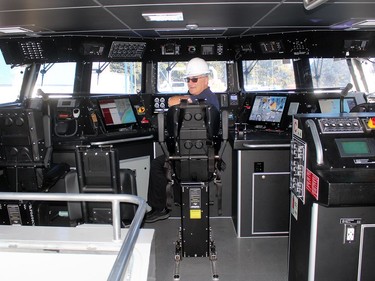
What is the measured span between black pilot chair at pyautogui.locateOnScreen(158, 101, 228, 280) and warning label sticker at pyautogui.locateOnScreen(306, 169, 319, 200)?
859 millimetres

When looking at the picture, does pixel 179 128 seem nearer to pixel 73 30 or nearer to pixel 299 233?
pixel 299 233

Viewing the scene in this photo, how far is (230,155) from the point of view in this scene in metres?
4.14

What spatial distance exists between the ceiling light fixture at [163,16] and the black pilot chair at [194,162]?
77 cm

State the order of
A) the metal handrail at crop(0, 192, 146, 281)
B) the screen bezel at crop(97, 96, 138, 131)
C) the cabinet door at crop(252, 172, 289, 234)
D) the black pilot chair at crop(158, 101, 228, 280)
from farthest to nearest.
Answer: the screen bezel at crop(97, 96, 138, 131) → the cabinet door at crop(252, 172, 289, 234) → the black pilot chair at crop(158, 101, 228, 280) → the metal handrail at crop(0, 192, 146, 281)

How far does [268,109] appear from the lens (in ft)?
13.7

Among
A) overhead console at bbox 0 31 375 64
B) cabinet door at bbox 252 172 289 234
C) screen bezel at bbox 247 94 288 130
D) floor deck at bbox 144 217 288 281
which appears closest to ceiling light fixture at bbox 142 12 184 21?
overhead console at bbox 0 31 375 64

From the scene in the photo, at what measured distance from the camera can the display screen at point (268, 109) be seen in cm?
409

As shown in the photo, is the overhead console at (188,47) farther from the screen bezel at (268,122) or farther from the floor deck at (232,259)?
the floor deck at (232,259)

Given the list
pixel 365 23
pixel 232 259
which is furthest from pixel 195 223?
pixel 365 23

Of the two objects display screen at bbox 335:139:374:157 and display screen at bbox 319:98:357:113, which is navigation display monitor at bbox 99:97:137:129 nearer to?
display screen at bbox 319:98:357:113

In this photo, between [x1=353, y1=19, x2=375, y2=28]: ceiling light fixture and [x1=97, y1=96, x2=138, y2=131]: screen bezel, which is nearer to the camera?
[x1=353, y1=19, x2=375, y2=28]: ceiling light fixture

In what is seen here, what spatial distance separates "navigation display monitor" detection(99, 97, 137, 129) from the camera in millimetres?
4184

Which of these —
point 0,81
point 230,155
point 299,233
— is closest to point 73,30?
point 0,81

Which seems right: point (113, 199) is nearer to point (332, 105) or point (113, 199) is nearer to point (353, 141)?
point (353, 141)
